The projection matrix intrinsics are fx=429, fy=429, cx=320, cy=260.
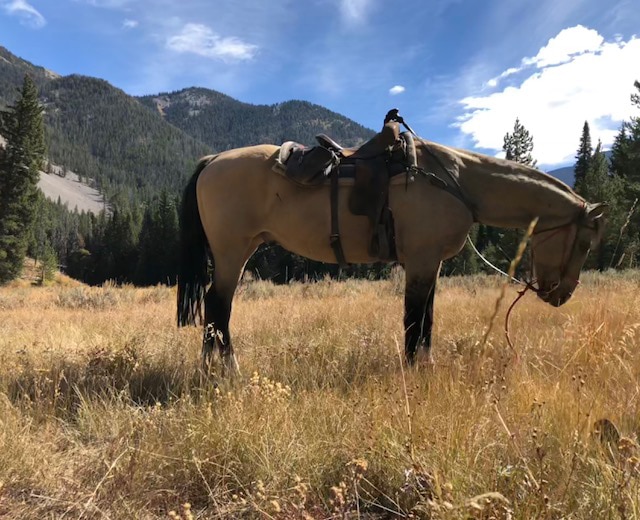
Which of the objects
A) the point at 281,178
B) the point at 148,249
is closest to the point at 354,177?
the point at 281,178

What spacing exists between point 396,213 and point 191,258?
2.22m

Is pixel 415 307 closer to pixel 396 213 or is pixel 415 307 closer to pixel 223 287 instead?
pixel 396 213

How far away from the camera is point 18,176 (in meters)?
40.8

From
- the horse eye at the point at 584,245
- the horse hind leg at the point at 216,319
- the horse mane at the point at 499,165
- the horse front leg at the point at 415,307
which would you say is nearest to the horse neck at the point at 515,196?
the horse mane at the point at 499,165

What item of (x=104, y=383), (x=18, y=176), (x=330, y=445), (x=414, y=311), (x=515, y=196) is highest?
(x=18, y=176)

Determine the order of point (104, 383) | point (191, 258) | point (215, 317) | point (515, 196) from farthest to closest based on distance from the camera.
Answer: point (191, 258) → point (215, 317) → point (515, 196) → point (104, 383)

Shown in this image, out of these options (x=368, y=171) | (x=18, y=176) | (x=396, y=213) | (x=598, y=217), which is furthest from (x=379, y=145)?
(x=18, y=176)

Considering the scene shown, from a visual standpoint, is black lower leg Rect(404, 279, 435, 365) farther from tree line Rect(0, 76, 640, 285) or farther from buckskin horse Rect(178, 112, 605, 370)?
tree line Rect(0, 76, 640, 285)

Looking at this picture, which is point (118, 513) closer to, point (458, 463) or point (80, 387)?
point (458, 463)

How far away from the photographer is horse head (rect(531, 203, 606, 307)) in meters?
3.89

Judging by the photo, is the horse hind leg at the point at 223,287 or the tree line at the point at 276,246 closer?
the horse hind leg at the point at 223,287

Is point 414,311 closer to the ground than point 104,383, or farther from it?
farther from it

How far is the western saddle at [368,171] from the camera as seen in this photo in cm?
384

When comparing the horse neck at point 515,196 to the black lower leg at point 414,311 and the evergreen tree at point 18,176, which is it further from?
the evergreen tree at point 18,176
